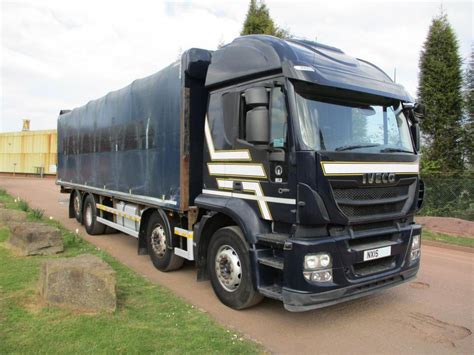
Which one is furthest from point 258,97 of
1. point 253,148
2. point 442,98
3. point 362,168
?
point 442,98

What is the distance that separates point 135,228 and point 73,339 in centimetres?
413

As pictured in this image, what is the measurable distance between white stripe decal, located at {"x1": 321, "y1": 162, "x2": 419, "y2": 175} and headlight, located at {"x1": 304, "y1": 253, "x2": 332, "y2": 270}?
834mm

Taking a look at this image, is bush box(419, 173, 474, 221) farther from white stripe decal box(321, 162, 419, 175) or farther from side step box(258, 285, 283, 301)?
side step box(258, 285, 283, 301)

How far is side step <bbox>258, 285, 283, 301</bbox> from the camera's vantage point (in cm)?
447

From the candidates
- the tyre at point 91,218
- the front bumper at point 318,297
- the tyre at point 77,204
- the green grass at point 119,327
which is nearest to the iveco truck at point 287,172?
the front bumper at point 318,297

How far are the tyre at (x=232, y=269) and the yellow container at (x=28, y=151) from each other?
3774 centimetres

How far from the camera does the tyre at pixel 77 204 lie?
38.2 feet

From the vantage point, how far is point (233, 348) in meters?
4.06

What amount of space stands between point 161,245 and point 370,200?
12.2 feet

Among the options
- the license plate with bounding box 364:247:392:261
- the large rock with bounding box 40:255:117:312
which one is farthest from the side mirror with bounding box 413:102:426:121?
Result: the large rock with bounding box 40:255:117:312

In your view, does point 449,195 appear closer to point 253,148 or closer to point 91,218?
point 91,218

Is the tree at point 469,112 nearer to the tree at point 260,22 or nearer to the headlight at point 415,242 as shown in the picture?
the tree at point 260,22

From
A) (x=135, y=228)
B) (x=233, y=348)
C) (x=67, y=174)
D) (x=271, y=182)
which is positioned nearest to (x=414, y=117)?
(x=271, y=182)

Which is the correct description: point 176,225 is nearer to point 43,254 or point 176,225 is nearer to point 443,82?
point 43,254
